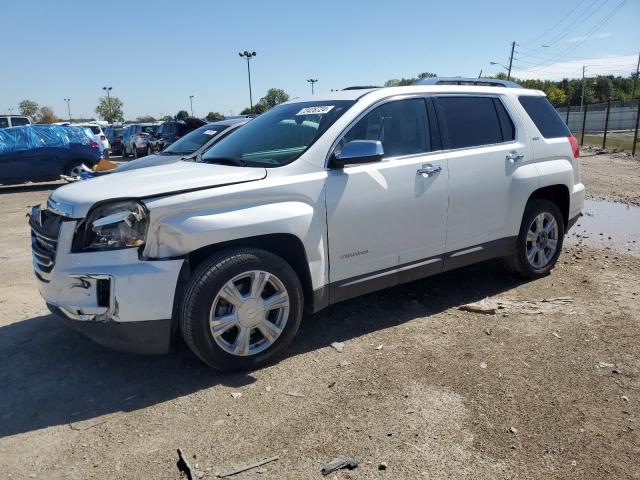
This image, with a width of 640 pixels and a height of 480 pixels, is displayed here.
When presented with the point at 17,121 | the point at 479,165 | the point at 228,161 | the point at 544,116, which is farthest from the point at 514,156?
the point at 17,121

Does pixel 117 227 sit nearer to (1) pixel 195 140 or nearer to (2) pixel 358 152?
(2) pixel 358 152

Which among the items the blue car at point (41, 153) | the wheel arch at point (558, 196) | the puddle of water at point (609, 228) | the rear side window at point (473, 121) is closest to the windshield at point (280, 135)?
the rear side window at point (473, 121)

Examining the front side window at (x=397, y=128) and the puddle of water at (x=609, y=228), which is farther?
the puddle of water at (x=609, y=228)

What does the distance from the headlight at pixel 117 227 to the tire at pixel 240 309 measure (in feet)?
1.44

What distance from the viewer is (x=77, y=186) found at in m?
3.67

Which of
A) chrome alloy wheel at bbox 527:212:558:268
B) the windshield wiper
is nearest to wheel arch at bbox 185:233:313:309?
the windshield wiper

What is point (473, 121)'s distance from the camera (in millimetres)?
4789

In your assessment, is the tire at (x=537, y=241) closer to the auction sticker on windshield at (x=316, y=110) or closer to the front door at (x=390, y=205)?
the front door at (x=390, y=205)

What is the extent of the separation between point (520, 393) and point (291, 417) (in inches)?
57.2

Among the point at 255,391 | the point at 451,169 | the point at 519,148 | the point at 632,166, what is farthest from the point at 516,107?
the point at 632,166

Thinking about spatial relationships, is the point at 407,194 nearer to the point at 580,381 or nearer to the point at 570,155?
the point at 580,381

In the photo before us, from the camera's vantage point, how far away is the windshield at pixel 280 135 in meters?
3.97

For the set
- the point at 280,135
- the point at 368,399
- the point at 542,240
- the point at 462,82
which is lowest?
the point at 368,399

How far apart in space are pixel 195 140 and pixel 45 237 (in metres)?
6.64
